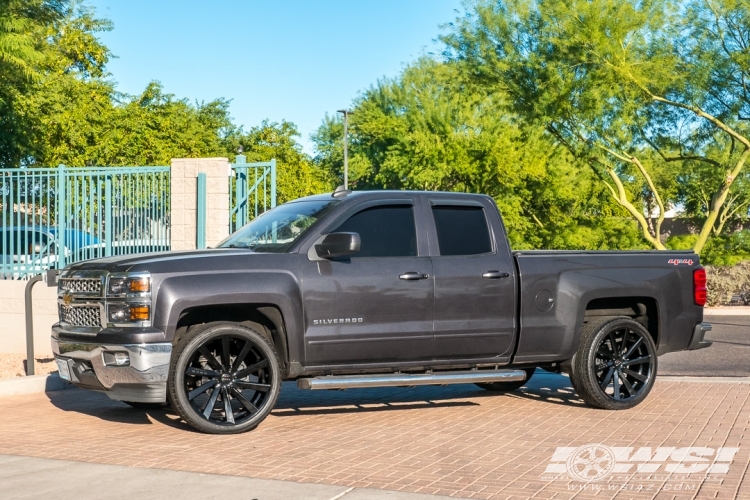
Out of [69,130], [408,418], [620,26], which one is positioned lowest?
[408,418]

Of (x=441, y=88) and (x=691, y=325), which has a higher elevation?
(x=441, y=88)

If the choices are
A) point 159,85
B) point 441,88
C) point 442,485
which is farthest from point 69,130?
point 442,485

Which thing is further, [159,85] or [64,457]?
[159,85]

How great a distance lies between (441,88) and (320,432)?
4324 centimetres

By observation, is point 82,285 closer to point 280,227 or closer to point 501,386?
point 280,227

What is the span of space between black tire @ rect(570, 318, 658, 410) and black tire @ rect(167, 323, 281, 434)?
10.1 ft

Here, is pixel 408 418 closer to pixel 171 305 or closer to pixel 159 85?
pixel 171 305

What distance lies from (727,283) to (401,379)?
2197 cm

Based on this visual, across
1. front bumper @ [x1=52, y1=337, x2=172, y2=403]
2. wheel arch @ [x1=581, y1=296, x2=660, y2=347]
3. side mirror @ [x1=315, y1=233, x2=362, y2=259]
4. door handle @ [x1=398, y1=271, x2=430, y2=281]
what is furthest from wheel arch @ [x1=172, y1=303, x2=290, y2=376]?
wheel arch @ [x1=581, y1=296, x2=660, y2=347]

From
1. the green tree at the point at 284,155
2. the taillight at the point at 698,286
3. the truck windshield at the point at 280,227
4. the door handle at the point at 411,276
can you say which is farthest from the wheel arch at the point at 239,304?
the green tree at the point at 284,155

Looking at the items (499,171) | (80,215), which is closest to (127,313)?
(80,215)

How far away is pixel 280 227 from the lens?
9.44 meters

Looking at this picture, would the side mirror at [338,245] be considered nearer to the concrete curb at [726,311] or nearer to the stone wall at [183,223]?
the stone wall at [183,223]

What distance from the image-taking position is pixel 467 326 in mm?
9305
